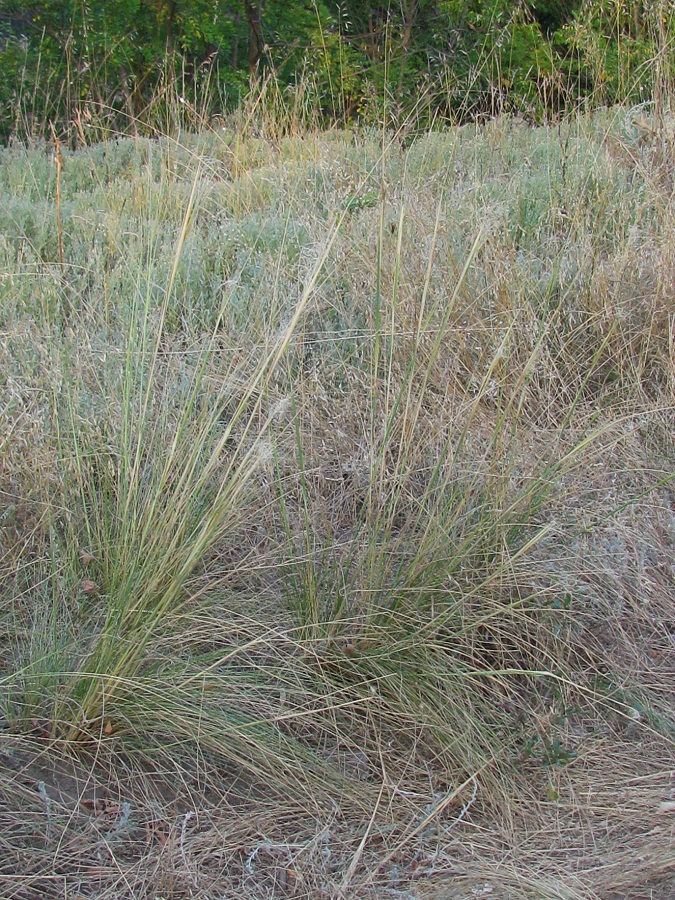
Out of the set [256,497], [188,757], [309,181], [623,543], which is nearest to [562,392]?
[623,543]

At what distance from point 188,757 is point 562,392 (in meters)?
1.82

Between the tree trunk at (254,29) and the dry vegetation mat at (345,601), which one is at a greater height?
the tree trunk at (254,29)

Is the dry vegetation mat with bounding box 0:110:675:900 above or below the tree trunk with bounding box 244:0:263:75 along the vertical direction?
below

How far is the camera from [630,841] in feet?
6.89

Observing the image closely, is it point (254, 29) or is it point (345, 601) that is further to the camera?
point (254, 29)

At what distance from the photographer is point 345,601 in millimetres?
2414

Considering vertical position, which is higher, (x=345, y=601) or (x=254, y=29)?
(x=254, y=29)

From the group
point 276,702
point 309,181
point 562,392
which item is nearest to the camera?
point 276,702

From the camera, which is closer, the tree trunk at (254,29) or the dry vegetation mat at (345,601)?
the dry vegetation mat at (345,601)

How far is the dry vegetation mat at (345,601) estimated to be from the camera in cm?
203

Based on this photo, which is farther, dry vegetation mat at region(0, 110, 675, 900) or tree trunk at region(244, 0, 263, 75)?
tree trunk at region(244, 0, 263, 75)

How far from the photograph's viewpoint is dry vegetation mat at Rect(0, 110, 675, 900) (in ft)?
6.67

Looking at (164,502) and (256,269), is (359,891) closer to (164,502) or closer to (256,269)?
(164,502)

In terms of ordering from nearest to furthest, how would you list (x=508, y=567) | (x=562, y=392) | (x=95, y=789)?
(x=95, y=789) < (x=508, y=567) < (x=562, y=392)
